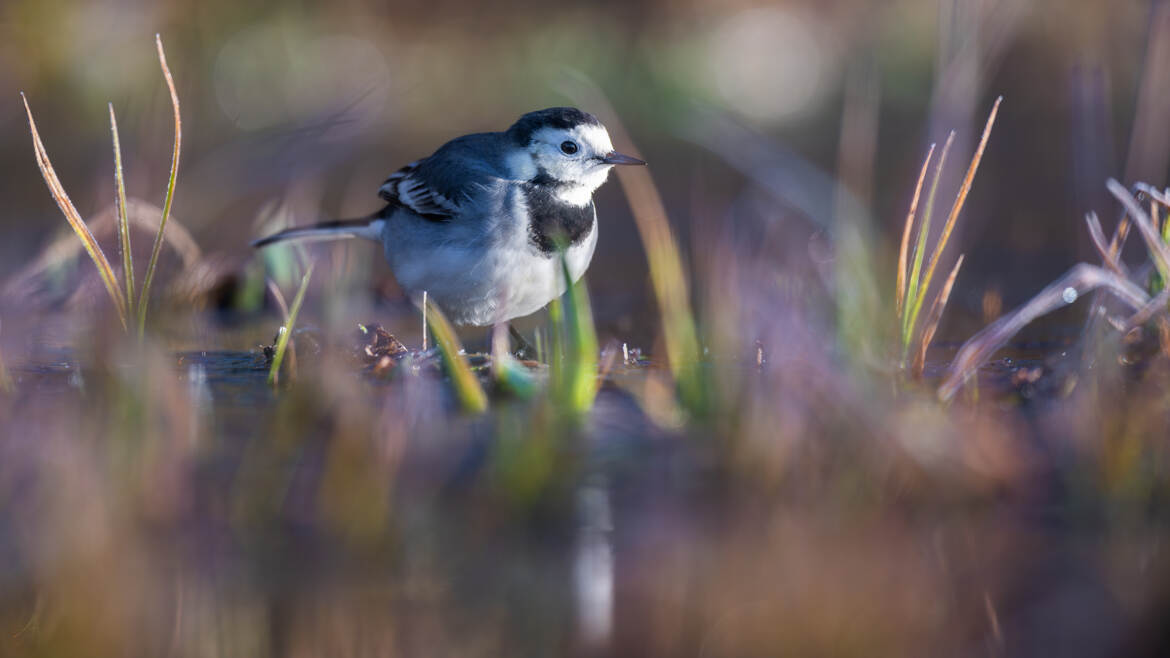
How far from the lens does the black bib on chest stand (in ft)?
20.3

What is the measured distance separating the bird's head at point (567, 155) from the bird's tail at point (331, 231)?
1208 millimetres

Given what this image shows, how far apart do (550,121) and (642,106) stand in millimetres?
6123

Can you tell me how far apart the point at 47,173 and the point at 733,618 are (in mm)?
3379

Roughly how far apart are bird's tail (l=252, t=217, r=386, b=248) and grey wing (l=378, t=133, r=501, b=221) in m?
0.22

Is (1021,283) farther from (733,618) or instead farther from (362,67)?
(362,67)

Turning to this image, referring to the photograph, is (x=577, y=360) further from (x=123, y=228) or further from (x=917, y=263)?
(x=123, y=228)

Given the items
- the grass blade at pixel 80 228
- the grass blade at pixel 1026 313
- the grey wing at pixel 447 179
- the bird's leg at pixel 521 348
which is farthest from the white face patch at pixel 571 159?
the grass blade at pixel 1026 313

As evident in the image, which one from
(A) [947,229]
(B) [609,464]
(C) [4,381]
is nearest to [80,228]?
(C) [4,381]

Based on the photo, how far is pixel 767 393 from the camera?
4.22 meters

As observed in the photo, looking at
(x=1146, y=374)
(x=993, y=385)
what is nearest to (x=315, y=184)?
(x=993, y=385)

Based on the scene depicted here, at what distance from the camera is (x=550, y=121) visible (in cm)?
655

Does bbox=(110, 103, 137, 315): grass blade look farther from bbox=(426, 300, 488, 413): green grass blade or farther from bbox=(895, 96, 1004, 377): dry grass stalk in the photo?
bbox=(895, 96, 1004, 377): dry grass stalk

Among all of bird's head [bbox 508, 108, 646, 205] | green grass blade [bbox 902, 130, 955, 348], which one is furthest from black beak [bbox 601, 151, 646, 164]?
green grass blade [bbox 902, 130, 955, 348]

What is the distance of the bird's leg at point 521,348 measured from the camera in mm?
6707
